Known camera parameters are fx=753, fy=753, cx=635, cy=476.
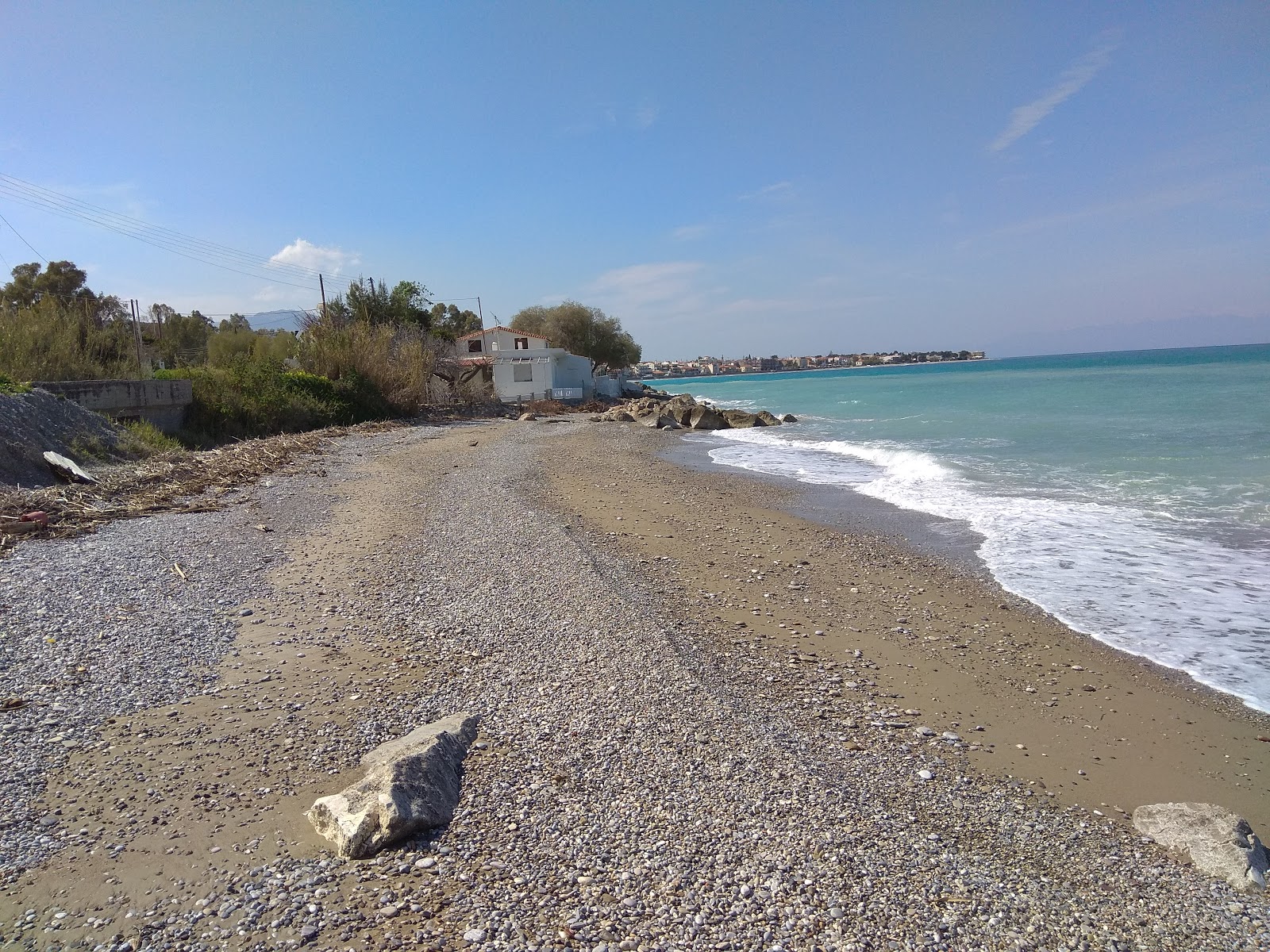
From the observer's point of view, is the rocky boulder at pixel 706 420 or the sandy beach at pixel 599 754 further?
the rocky boulder at pixel 706 420

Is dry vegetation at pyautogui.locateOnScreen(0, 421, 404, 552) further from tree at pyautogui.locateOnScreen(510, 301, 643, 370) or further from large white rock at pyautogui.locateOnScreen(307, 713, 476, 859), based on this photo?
tree at pyautogui.locateOnScreen(510, 301, 643, 370)

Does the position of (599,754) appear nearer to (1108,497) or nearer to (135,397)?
(1108,497)

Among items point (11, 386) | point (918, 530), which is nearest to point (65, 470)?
point (11, 386)

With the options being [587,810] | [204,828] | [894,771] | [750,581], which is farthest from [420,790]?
[750,581]

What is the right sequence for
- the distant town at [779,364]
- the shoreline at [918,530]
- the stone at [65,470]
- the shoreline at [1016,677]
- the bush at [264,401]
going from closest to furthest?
the shoreline at [1016,677]
the shoreline at [918,530]
the stone at [65,470]
the bush at [264,401]
the distant town at [779,364]

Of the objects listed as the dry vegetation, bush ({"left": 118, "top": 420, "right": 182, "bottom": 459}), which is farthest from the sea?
bush ({"left": 118, "top": 420, "right": 182, "bottom": 459})

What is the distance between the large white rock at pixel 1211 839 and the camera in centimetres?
332

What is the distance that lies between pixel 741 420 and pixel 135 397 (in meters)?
22.2

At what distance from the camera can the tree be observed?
69.0m

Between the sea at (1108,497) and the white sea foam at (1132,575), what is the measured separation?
0.02 m

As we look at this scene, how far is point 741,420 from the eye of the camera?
1282 inches

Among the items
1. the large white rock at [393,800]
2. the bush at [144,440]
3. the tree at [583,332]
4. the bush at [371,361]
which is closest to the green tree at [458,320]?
the tree at [583,332]

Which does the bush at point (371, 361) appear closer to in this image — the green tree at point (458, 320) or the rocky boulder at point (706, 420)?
the rocky boulder at point (706, 420)

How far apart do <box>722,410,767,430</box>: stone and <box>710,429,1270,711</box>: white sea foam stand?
1793cm
